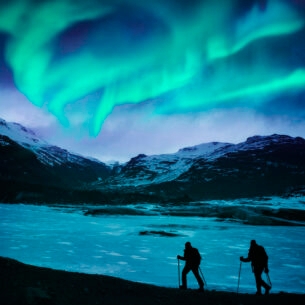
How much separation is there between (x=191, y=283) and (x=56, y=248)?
656 inches

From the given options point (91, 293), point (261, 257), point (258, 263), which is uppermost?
point (261, 257)

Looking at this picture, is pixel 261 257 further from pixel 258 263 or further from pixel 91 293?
pixel 91 293

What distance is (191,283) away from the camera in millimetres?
19594

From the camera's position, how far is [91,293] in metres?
13.4

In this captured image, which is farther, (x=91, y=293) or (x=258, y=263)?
(x=258, y=263)

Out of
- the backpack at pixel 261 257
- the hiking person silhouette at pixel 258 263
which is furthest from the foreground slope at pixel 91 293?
the backpack at pixel 261 257

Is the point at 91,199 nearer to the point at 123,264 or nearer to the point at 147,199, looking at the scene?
the point at 147,199

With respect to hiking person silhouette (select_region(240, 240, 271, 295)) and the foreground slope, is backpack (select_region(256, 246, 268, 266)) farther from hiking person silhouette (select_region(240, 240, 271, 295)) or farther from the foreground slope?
the foreground slope

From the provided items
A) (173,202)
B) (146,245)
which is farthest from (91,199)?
(146,245)

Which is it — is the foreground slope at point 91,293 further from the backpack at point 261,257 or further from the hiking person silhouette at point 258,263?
the backpack at point 261,257

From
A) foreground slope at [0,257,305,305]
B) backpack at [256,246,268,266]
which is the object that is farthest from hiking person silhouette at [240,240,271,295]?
foreground slope at [0,257,305,305]

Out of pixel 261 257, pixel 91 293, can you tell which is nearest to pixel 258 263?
pixel 261 257

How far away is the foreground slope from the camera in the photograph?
38.8 feet

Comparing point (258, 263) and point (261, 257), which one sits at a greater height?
point (261, 257)
